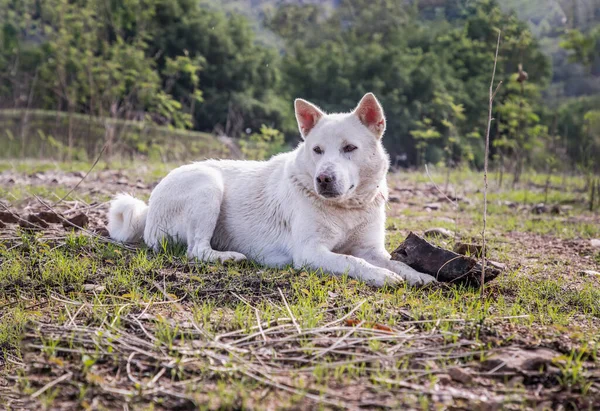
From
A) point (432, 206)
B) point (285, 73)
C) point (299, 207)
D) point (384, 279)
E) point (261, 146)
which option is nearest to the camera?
point (384, 279)

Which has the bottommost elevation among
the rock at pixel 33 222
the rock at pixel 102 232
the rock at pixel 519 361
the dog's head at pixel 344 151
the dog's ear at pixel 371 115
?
the rock at pixel 102 232

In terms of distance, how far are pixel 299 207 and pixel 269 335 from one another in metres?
1.89

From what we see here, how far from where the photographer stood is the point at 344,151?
4527 mm

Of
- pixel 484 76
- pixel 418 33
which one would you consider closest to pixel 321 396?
pixel 484 76

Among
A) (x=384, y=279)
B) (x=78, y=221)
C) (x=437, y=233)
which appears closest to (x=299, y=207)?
(x=384, y=279)

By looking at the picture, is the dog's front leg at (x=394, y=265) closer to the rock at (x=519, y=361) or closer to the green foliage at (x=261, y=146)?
the rock at (x=519, y=361)

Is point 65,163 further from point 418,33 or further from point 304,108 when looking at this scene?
point 418,33

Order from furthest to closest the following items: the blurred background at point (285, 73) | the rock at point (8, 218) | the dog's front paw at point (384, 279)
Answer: the blurred background at point (285, 73) < the rock at point (8, 218) < the dog's front paw at point (384, 279)

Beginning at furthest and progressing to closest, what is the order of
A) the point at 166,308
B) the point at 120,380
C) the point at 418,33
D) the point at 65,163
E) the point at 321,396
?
the point at 418,33 → the point at 65,163 → the point at 166,308 → the point at 120,380 → the point at 321,396

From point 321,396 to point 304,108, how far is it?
117 inches

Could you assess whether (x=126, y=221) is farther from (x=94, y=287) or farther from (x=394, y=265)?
(x=394, y=265)

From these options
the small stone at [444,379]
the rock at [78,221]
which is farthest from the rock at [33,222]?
the small stone at [444,379]

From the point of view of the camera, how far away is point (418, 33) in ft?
111

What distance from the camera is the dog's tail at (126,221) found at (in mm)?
5211
